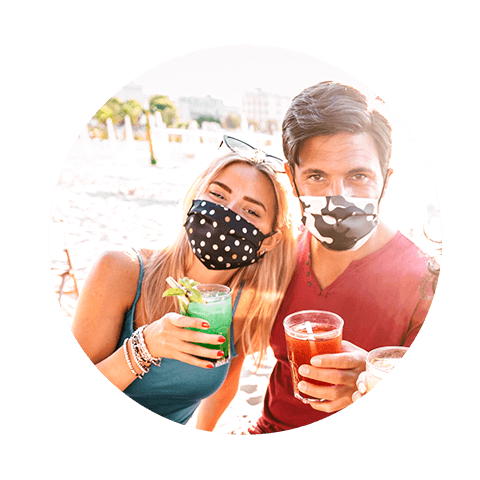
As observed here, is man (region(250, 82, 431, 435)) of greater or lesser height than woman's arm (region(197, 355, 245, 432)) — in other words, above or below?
above

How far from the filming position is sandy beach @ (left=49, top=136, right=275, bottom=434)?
85.4 inches

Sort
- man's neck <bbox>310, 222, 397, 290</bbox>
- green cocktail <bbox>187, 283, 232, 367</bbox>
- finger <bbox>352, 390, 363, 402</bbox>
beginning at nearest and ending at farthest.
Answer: green cocktail <bbox>187, 283, 232, 367</bbox> < man's neck <bbox>310, 222, 397, 290</bbox> < finger <bbox>352, 390, 363, 402</bbox>

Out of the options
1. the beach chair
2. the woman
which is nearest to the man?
the woman

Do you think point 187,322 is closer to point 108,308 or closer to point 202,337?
point 202,337

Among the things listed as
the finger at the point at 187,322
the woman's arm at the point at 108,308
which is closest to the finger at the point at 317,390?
the finger at the point at 187,322

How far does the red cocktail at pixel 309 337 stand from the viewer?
81.8 inches

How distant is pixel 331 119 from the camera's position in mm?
2035

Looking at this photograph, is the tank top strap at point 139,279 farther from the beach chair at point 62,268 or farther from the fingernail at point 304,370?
the fingernail at point 304,370

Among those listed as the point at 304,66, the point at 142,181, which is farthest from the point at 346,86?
the point at 142,181

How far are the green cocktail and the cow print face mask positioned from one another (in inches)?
21.1

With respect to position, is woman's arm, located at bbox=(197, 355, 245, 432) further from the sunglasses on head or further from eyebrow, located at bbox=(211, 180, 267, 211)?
the sunglasses on head

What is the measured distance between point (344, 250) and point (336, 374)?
23.9 inches

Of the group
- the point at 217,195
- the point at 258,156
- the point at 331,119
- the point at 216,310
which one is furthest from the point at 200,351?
the point at 331,119

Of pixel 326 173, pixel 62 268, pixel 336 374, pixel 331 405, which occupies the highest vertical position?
pixel 326 173
